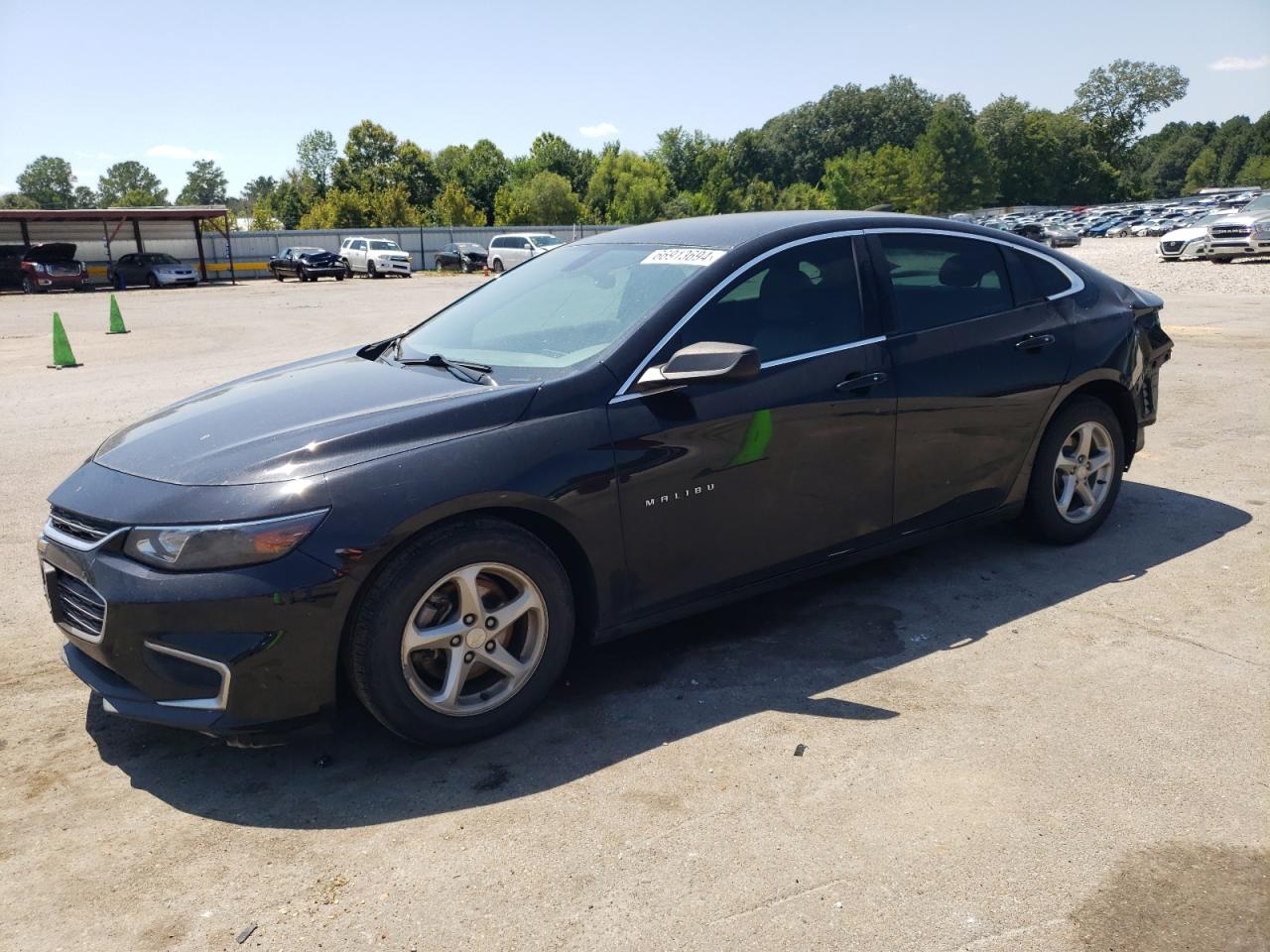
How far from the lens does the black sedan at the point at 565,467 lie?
312cm

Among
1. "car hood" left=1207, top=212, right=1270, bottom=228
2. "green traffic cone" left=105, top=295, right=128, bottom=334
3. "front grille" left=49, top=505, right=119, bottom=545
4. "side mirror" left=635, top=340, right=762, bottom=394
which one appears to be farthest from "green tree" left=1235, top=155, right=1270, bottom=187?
"front grille" left=49, top=505, right=119, bottom=545

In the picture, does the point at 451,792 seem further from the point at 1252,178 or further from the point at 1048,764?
the point at 1252,178

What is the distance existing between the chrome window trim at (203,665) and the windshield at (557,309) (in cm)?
139

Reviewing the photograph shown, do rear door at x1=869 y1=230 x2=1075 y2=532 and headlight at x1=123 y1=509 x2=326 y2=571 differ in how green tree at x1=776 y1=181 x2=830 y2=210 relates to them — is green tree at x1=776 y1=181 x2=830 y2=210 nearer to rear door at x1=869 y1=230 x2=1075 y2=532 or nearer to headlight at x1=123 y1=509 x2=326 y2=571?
rear door at x1=869 y1=230 x2=1075 y2=532

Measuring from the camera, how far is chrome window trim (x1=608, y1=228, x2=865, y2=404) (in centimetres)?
370

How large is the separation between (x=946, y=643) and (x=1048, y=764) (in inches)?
38.7

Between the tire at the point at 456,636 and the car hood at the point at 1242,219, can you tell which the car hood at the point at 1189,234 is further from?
the tire at the point at 456,636

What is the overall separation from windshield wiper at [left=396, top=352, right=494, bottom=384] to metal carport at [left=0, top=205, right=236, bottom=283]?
4509 cm

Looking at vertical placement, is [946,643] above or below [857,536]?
below

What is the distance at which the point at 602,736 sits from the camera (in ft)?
11.6

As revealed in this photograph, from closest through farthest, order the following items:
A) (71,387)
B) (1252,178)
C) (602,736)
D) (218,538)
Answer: (218,538) → (602,736) → (71,387) → (1252,178)

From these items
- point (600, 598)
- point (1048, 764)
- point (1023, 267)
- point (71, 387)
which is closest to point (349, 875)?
point (600, 598)

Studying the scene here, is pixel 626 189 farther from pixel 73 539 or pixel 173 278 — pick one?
pixel 73 539

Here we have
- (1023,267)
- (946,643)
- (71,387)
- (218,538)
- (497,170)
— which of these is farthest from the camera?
(497,170)
